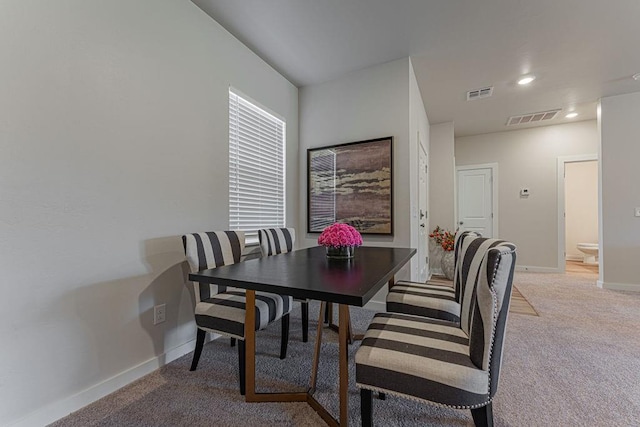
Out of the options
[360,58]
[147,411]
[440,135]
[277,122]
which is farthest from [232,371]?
[440,135]

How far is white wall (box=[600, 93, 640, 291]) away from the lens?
3730mm

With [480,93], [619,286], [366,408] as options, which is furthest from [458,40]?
[619,286]

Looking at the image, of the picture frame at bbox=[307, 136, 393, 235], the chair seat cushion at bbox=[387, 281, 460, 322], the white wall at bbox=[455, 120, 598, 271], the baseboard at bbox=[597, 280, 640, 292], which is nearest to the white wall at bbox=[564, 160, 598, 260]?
the white wall at bbox=[455, 120, 598, 271]

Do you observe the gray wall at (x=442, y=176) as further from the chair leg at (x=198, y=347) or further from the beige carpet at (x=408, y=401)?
the chair leg at (x=198, y=347)

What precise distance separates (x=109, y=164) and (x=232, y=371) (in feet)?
4.90

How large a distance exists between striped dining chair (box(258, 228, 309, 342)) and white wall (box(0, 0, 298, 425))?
0.49 m

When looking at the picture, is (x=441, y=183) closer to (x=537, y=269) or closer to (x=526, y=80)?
(x=526, y=80)

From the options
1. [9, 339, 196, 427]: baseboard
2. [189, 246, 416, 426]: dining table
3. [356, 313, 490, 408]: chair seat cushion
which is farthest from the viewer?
[9, 339, 196, 427]: baseboard

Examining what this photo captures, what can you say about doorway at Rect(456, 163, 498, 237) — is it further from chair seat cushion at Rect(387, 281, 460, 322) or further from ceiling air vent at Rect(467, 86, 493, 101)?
chair seat cushion at Rect(387, 281, 460, 322)

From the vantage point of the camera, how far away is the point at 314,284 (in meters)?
1.13

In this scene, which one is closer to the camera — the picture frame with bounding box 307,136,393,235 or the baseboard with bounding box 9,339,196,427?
the baseboard with bounding box 9,339,196,427

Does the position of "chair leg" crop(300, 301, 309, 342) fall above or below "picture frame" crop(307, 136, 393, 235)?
below

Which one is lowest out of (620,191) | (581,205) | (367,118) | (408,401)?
(408,401)

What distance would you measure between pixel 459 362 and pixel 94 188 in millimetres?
1980
